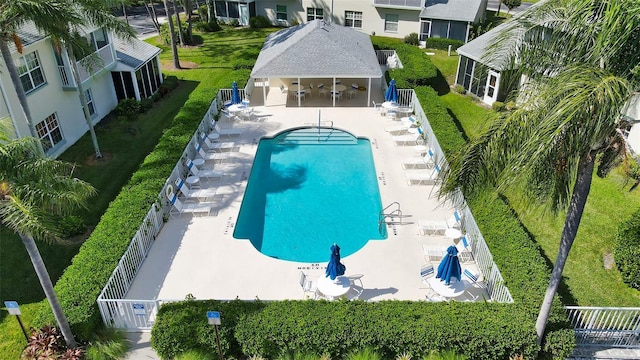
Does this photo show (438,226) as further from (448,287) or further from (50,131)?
(50,131)

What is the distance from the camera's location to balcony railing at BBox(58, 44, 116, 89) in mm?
21656

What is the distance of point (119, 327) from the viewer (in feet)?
40.3

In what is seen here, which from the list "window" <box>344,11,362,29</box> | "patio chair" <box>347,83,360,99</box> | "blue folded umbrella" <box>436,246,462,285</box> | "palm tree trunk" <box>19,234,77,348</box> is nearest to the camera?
"palm tree trunk" <box>19,234,77,348</box>

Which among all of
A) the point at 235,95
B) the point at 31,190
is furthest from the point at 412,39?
the point at 31,190

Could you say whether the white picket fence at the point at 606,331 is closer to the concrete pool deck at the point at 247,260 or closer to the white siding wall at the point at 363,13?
the concrete pool deck at the point at 247,260

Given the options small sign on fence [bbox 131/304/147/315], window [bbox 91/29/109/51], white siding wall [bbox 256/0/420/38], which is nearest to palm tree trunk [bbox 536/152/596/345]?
small sign on fence [bbox 131/304/147/315]

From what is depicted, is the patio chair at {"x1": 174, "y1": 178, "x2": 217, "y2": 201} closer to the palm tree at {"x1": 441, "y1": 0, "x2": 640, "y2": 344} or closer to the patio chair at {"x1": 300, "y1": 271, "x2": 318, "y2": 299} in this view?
the patio chair at {"x1": 300, "y1": 271, "x2": 318, "y2": 299}

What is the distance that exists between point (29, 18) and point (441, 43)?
96.7 feet

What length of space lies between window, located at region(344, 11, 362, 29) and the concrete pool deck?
2524cm

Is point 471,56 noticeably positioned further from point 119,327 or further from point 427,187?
point 119,327

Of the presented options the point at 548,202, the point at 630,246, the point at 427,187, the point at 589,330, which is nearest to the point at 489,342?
the point at 589,330

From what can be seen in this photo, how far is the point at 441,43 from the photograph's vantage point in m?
37.1

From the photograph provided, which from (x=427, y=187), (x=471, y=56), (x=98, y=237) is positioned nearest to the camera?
(x=98, y=237)

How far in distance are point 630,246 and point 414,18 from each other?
29.4m
